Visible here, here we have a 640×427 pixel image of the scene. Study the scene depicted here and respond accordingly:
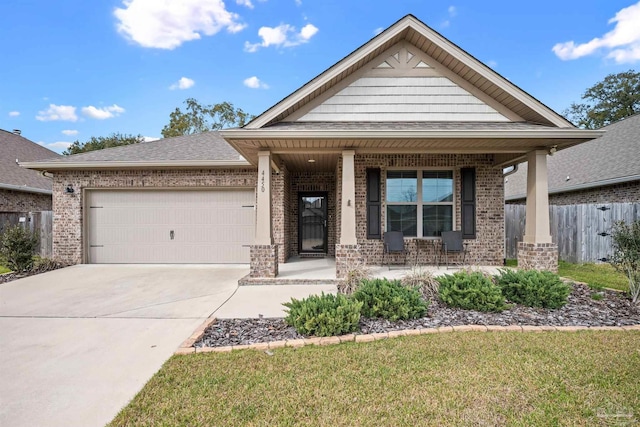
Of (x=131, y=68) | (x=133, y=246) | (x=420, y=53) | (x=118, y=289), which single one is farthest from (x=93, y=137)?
(x=420, y=53)

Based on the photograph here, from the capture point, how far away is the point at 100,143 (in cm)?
2650

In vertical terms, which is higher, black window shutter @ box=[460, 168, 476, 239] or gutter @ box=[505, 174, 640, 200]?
gutter @ box=[505, 174, 640, 200]

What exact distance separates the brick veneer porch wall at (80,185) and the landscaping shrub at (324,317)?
5.53 meters

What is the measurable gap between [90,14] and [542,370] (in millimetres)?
13101

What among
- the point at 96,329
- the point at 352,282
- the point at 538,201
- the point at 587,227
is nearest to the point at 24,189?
the point at 96,329

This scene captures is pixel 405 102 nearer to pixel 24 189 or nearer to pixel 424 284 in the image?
pixel 424 284

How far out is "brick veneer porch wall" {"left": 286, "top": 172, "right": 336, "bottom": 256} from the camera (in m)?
9.55

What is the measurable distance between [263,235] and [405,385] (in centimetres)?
437

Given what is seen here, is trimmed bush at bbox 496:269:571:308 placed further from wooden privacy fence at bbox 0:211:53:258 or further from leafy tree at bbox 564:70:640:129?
leafy tree at bbox 564:70:640:129

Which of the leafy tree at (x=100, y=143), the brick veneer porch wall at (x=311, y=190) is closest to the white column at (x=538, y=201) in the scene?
the brick veneer porch wall at (x=311, y=190)

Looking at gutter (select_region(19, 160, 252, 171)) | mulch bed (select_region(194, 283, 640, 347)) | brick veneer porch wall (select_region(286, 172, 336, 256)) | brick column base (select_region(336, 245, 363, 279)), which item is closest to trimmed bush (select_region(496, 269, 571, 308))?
mulch bed (select_region(194, 283, 640, 347))

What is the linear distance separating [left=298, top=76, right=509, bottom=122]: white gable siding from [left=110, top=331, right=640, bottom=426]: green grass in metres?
5.07

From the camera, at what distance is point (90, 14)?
936 centimetres

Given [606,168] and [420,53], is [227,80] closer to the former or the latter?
[420,53]
